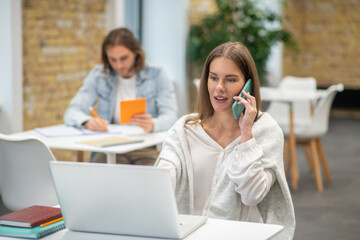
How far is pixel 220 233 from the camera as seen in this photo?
1.72 m

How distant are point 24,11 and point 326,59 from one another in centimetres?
718

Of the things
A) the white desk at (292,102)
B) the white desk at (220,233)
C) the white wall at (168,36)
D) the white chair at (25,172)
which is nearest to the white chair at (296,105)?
the white desk at (292,102)

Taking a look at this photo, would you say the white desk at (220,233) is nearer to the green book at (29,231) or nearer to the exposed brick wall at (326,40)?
the green book at (29,231)

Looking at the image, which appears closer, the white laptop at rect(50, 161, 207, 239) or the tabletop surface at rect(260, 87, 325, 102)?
the white laptop at rect(50, 161, 207, 239)

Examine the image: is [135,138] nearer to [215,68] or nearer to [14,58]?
[215,68]

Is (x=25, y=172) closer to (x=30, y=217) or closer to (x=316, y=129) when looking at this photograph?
(x=30, y=217)

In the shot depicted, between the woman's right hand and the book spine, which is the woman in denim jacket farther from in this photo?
the book spine

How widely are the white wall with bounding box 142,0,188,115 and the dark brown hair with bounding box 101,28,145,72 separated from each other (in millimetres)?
2976

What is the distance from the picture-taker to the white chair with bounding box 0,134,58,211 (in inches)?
106

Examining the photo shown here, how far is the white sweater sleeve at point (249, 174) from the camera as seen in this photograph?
203 cm

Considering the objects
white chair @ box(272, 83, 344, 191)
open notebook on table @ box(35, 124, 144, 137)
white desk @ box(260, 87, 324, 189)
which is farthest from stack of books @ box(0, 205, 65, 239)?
white chair @ box(272, 83, 344, 191)

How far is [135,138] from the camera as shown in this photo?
3.47 m

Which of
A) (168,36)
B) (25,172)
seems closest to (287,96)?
(168,36)

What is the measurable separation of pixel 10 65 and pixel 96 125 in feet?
4.15
